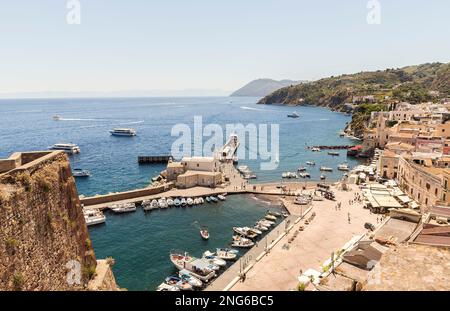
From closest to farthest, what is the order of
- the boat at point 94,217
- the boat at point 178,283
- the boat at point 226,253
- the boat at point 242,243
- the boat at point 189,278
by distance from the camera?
the boat at point 178,283 → the boat at point 189,278 → the boat at point 226,253 → the boat at point 242,243 → the boat at point 94,217

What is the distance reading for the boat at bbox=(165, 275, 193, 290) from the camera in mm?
26000

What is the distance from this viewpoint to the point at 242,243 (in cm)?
3388

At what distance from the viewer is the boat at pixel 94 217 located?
39.0 m

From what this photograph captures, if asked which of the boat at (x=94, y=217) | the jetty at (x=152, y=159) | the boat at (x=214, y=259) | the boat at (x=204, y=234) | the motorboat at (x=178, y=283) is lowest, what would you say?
the motorboat at (x=178, y=283)

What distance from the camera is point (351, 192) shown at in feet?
162

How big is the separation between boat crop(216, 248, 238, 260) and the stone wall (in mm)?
18328

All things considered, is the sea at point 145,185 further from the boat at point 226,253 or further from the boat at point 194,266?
the boat at point 226,253

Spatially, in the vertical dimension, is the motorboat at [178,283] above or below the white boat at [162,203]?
below

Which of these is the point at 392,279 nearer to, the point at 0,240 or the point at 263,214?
the point at 0,240

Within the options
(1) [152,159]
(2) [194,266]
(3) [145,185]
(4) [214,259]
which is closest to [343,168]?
(3) [145,185]

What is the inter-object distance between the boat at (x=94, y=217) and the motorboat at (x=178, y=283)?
16.5 meters

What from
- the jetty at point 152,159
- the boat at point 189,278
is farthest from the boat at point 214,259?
the jetty at point 152,159

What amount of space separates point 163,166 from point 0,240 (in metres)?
64.6

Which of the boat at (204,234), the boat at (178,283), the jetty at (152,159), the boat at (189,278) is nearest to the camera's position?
the boat at (178,283)
